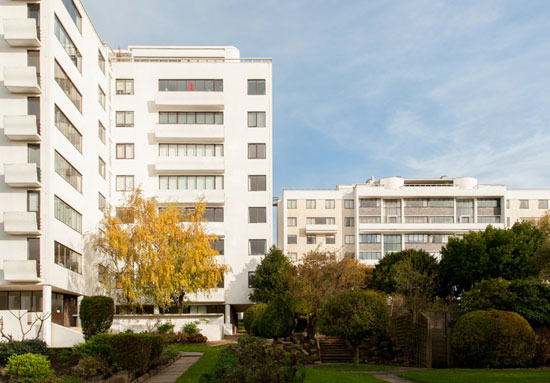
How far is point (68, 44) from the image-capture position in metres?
43.4

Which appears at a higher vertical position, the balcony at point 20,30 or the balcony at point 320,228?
the balcony at point 20,30

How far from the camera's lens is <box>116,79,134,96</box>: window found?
56781 mm

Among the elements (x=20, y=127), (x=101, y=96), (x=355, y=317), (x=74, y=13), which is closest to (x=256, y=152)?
(x=101, y=96)

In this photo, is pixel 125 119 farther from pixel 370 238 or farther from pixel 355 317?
pixel 370 238

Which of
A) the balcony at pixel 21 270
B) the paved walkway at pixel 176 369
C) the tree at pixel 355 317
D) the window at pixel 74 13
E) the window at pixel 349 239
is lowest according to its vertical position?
the paved walkway at pixel 176 369

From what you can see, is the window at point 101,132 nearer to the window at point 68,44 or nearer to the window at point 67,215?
the window at point 68,44

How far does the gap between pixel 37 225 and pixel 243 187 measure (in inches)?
840

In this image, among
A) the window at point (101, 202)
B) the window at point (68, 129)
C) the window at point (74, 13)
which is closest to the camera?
the window at point (68, 129)

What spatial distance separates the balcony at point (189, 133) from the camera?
56.1 m

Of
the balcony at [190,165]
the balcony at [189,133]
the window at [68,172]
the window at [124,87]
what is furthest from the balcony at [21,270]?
the window at [124,87]

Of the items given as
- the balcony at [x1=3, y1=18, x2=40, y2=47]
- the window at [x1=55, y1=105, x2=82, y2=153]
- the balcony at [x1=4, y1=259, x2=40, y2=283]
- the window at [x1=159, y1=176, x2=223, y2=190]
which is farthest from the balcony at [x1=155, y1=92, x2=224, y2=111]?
the balcony at [x1=4, y1=259, x2=40, y2=283]

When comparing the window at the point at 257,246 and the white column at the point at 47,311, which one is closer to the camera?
the white column at the point at 47,311

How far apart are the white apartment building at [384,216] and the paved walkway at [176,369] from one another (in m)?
54.5

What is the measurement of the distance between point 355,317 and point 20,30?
83.8 feet
